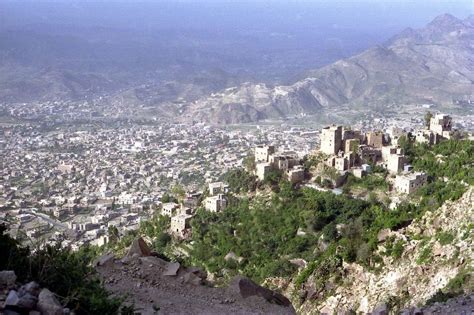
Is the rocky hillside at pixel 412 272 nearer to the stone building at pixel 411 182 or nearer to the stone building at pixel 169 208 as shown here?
the stone building at pixel 411 182

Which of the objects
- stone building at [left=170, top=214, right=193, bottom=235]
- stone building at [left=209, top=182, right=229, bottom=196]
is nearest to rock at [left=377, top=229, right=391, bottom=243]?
stone building at [left=170, top=214, right=193, bottom=235]

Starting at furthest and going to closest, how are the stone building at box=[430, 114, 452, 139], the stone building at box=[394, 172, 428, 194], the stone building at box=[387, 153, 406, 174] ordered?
1. the stone building at box=[430, 114, 452, 139]
2. the stone building at box=[387, 153, 406, 174]
3. the stone building at box=[394, 172, 428, 194]

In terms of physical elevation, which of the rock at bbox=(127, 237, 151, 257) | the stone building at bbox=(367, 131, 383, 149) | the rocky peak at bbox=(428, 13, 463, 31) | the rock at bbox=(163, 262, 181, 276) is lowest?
the rock at bbox=(163, 262, 181, 276)

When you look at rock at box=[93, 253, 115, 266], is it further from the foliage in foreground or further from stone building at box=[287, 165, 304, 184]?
stone building at box=[287, 165, 304, 184]

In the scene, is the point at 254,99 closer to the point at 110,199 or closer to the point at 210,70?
the point at 210,70

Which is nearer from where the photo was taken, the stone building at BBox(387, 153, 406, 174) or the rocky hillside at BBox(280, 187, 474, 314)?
the rocky hillside at BBox(280, 187, 474, 314)

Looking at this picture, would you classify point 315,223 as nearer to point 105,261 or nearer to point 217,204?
point 217,204

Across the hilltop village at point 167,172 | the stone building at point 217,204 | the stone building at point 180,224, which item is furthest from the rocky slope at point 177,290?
the stone building at point 217,204
